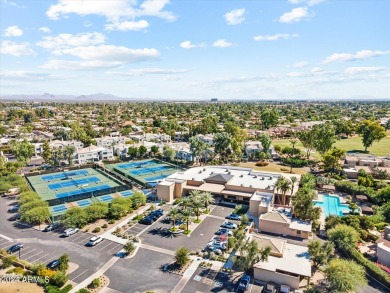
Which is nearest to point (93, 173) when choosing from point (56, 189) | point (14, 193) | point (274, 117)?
point (56, 189)

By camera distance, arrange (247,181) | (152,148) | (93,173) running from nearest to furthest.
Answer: (247,181), (93,173), (152,148)

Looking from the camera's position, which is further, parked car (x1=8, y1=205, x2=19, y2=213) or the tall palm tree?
parked car (x1=8, y1=205, x2=19, y2=213)

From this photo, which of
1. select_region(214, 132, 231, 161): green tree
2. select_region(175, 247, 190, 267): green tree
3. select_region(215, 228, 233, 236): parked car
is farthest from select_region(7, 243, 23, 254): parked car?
select_region(214, 132, 231, 161): green tree

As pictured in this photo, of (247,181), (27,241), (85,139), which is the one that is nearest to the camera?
(27,241)

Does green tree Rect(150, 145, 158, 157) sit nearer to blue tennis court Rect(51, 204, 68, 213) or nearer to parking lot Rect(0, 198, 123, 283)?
blue tennis court Rect(51, 204, 68, 213)

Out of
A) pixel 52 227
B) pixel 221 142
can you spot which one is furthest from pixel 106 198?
pixel 221 142

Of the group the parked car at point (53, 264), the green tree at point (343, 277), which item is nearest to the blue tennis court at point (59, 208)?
the parked car at point (53, 264)

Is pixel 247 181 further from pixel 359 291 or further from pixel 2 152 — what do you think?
pixel 2 152
